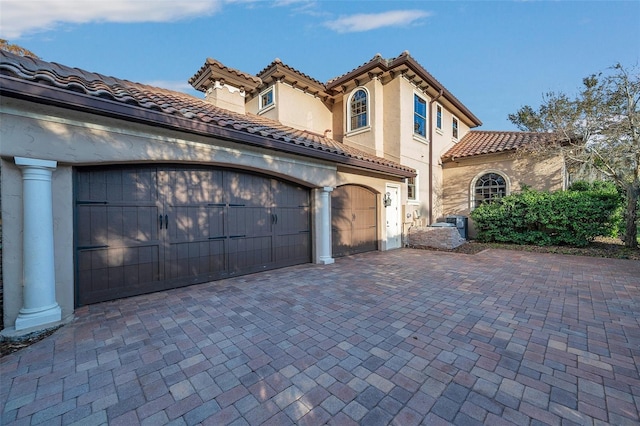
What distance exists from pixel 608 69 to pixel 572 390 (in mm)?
10754

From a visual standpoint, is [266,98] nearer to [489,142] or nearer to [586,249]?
[489,142]

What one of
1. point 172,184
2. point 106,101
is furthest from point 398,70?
point 106,101

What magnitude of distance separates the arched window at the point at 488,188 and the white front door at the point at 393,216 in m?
4.70

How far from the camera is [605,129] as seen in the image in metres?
8.23

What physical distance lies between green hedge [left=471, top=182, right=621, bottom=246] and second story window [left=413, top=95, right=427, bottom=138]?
4111mm

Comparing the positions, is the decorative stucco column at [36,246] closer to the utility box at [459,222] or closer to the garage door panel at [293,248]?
the garage door panel at [293,248]

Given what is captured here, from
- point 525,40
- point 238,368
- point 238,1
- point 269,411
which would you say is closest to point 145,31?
point 238,1

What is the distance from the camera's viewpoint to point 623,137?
802cm

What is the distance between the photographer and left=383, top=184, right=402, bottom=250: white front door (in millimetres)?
9242

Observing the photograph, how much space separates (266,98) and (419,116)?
6.66 meters

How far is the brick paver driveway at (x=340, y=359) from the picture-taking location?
6.24 ft

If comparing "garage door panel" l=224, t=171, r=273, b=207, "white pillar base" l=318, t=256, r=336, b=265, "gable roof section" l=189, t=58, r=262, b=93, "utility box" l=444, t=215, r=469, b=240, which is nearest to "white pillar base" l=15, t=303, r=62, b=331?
"garage door panel" l=224, t=171, r=273, b=207

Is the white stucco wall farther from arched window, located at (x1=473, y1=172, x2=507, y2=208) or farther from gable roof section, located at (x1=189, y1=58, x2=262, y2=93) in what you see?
arched window, located at (x1=473, y1=172, x2=507, y2=208)

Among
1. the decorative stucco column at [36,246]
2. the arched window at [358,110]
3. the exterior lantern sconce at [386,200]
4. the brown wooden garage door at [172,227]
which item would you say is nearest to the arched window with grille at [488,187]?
the exterior lantern sconce at [386,200]
